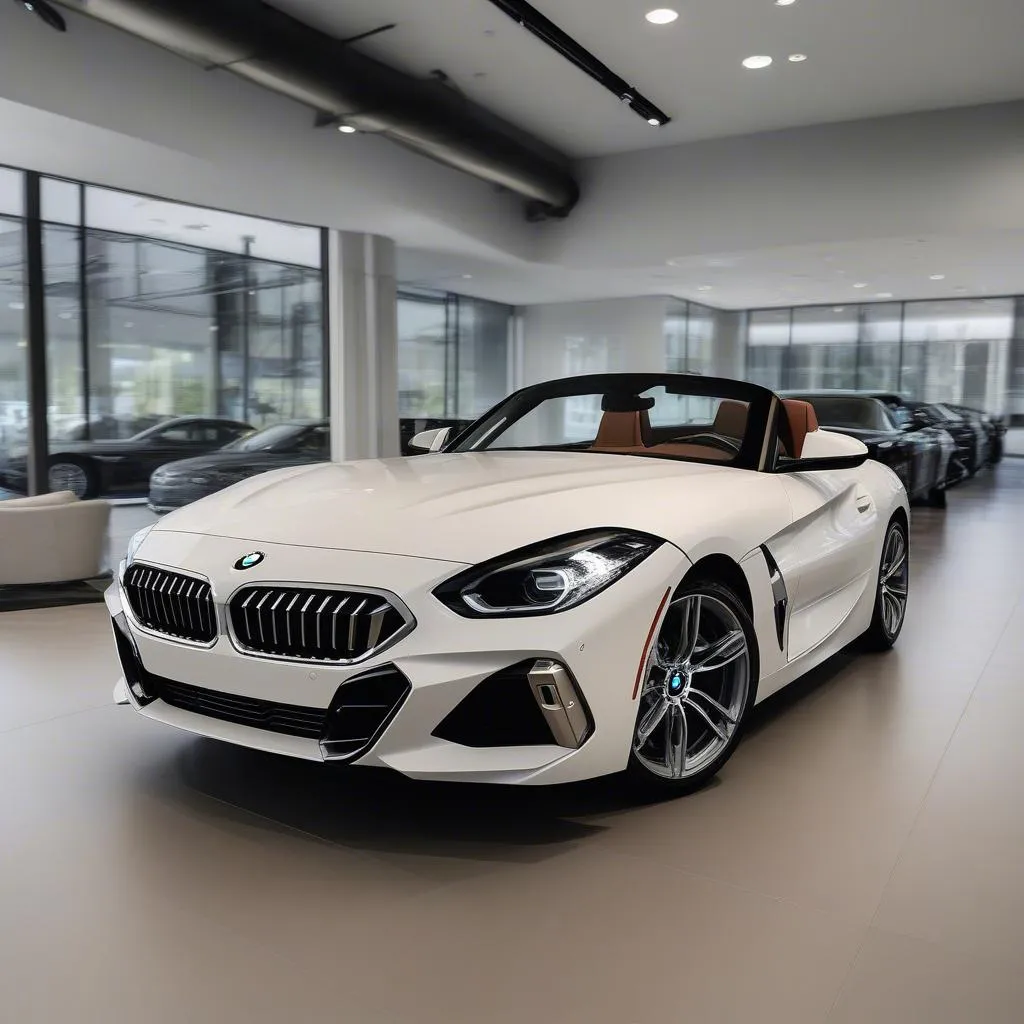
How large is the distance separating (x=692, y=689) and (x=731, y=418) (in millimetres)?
1276

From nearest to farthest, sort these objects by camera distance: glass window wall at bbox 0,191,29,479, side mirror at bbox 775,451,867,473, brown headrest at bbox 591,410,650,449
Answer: side mirror at bbox 775,451,867,473
brown headrest at bbox 591,410,650,449
glass window wall at bbox 0,191,29,479

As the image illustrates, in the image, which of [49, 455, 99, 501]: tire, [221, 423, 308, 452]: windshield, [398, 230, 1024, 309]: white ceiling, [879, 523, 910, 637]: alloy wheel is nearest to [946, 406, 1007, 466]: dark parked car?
[398, 230, 1024, 309]: white ceiling

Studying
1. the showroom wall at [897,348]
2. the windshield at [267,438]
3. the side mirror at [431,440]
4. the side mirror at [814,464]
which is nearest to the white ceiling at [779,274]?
the showroom wall at [897,348]

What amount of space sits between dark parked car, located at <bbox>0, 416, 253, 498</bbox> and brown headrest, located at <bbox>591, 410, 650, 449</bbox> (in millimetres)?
5279

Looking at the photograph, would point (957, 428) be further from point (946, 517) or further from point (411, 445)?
point (411, 445)

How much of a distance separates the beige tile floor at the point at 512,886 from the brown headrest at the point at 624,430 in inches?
44.4

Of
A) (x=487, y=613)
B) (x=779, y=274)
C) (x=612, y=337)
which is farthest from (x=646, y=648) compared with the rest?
(x=612, y=337)

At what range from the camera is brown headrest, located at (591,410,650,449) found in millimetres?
3576

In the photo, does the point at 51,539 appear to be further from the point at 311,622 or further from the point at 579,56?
the point at 579,56

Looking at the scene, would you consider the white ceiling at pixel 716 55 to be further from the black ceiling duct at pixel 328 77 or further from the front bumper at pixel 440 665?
the front bumper at pixel 440 665

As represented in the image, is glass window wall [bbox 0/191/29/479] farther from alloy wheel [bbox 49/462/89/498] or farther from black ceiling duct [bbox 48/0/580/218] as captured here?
black ceiling duct [bbox 48/0/580/218]

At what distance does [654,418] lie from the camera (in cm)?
364

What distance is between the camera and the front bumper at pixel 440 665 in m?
2.01

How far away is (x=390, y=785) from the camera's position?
255 centimetres
